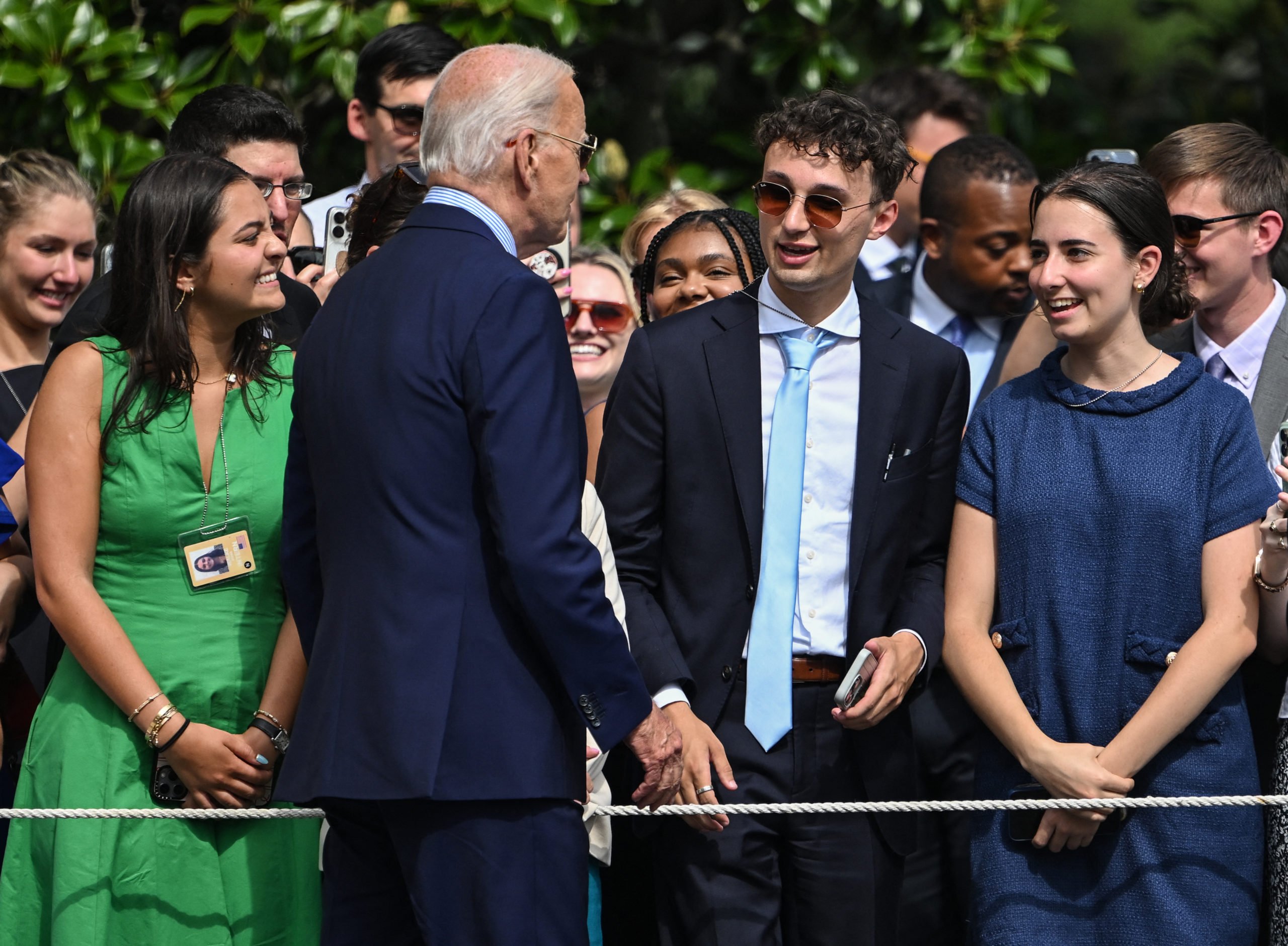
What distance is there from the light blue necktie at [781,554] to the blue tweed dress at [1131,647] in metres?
0.43

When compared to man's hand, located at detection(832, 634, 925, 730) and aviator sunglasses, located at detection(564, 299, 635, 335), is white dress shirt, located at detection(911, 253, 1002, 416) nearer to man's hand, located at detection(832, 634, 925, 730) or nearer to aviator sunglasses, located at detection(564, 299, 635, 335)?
aviator sunglasses, located at detection(564, 299, 635, 335)

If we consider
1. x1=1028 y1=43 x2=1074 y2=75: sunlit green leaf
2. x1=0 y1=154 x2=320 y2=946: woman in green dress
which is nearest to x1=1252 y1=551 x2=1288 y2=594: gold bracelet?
x1=0 y1=154 x2=320 y2=946: woman in green dress

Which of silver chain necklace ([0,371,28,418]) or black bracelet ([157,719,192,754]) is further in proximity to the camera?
silver chain necklace ([0,371,28,418])

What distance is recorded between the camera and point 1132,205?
3.22 m

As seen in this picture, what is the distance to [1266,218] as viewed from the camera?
368 centimetres

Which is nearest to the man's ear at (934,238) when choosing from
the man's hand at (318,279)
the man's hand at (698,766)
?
the man's hand at (318,279)

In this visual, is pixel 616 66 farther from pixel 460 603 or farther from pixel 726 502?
pixel 460 603

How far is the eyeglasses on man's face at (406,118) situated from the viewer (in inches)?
182

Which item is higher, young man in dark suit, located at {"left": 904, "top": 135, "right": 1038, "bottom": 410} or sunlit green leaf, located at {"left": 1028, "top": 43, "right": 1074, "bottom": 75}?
sunlit green leaf, located at {"left": 1028, "top": 43, "right": 1074, "bottom": 75}

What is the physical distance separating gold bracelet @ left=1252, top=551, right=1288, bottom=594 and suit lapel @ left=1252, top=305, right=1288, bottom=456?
522 millimetres

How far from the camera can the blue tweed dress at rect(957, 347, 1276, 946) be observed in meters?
3.06

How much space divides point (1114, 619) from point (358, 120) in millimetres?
2880

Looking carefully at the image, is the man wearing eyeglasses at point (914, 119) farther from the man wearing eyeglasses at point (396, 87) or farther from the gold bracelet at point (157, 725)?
the gold bracelet at point (157, 725)

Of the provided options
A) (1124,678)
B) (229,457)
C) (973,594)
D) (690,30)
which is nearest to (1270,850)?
(1124,678)
